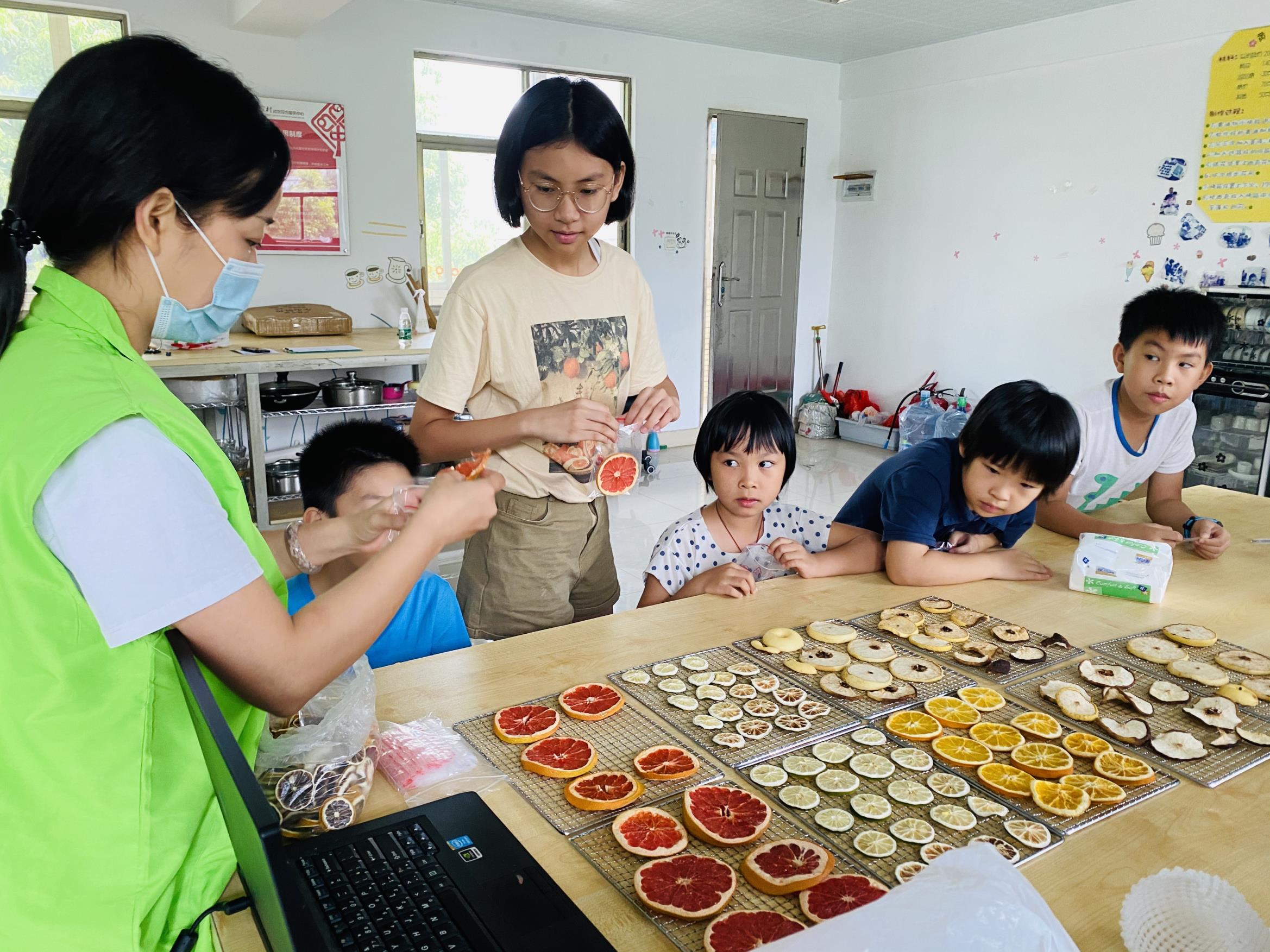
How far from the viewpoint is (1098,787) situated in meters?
1.18

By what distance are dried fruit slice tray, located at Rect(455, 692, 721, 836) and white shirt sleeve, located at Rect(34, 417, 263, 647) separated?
502 millimetres

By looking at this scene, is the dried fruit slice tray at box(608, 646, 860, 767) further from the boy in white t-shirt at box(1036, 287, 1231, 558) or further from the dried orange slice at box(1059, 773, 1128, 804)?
the boy in white t-shirt at box(1036, 287, 1231, 558)

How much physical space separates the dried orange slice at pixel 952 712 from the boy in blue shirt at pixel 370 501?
2.90 feet

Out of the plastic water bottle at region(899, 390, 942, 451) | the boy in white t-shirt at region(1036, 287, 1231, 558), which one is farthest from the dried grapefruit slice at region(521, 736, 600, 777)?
the plastic water bottle at region(899, 390, 942, 451)

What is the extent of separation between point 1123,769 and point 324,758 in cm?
106

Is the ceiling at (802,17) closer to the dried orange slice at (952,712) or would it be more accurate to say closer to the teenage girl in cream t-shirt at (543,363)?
the teenage girl in cream t-shirt at (543,363)

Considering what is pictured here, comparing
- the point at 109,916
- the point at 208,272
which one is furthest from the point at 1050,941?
the point at 208,272

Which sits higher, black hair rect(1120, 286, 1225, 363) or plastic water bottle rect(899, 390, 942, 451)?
black hair rect(1120, 286, 1225, 363)

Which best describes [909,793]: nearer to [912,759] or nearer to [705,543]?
[912,759]

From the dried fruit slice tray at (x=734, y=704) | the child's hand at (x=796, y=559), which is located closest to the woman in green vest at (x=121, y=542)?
the dried fruit slice tray at (x=734, y=704)

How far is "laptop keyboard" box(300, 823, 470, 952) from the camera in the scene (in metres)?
0.83

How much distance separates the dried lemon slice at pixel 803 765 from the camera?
119 centimetres

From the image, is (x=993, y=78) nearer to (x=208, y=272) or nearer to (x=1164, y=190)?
(x=1164, y=190)

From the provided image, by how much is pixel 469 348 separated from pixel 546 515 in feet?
1.31
